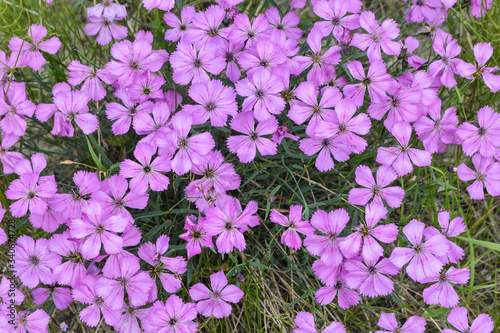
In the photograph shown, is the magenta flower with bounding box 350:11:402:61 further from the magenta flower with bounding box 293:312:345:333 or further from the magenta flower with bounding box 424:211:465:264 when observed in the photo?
the magenta flower with bounding box 293:312:345:333

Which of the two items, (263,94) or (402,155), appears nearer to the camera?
(263,94)

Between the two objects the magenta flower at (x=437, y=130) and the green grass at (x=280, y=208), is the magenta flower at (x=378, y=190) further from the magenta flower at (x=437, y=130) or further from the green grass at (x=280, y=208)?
the magenta flower at (x=437, y=130)

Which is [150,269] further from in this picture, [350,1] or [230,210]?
[350,1]

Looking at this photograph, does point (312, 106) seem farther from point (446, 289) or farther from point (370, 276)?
point (446, 289)

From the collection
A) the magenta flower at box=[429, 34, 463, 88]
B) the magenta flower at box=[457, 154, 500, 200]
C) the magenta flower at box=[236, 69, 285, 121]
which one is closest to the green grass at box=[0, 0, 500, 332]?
the magenta flower at box=[457, 154, 500, 200]

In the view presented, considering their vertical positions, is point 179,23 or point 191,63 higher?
point 179,23

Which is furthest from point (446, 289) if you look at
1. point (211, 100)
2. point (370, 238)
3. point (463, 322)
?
point (211, 100)
